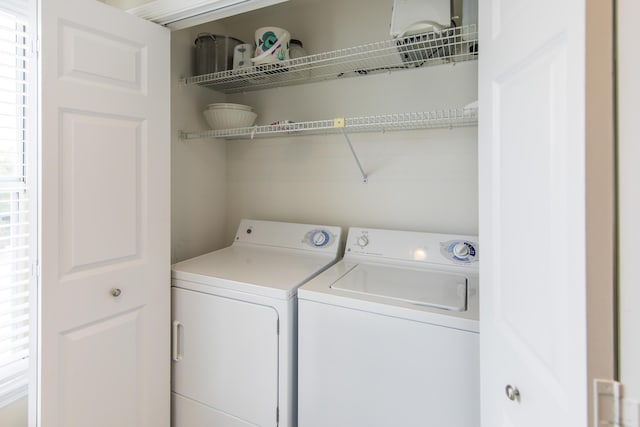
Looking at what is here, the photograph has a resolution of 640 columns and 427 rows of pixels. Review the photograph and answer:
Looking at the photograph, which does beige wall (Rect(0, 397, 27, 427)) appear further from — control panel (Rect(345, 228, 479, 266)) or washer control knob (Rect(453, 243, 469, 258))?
washer control knob (Rect(453, 243, 469, 258))

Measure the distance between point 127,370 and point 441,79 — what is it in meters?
2.10

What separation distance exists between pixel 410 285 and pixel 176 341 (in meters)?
1.19

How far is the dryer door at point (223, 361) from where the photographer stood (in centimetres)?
138

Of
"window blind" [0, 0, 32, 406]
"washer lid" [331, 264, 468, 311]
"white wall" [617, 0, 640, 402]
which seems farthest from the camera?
"window blind" [0, 0, 32, 406]

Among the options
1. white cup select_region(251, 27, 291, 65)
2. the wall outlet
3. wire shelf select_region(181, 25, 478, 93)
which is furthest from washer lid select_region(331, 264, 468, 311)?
white cup select_region(251, 27, 291, 65)

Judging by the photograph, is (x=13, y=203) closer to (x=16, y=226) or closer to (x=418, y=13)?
(x=16, y=226)

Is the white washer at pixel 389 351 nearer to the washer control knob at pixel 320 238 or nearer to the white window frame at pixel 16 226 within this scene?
the washer control knob at pixel 320 238

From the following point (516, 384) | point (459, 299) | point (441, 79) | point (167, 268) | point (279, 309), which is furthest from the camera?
point (441, 79)

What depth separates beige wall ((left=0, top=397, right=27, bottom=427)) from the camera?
137 centimetres

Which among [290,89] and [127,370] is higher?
[290,89]

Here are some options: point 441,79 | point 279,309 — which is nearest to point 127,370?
point 279,309

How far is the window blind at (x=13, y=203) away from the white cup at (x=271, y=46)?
3.24 feet

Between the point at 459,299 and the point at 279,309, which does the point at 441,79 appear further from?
the point at 279,309

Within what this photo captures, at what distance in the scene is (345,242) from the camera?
6.59ft
